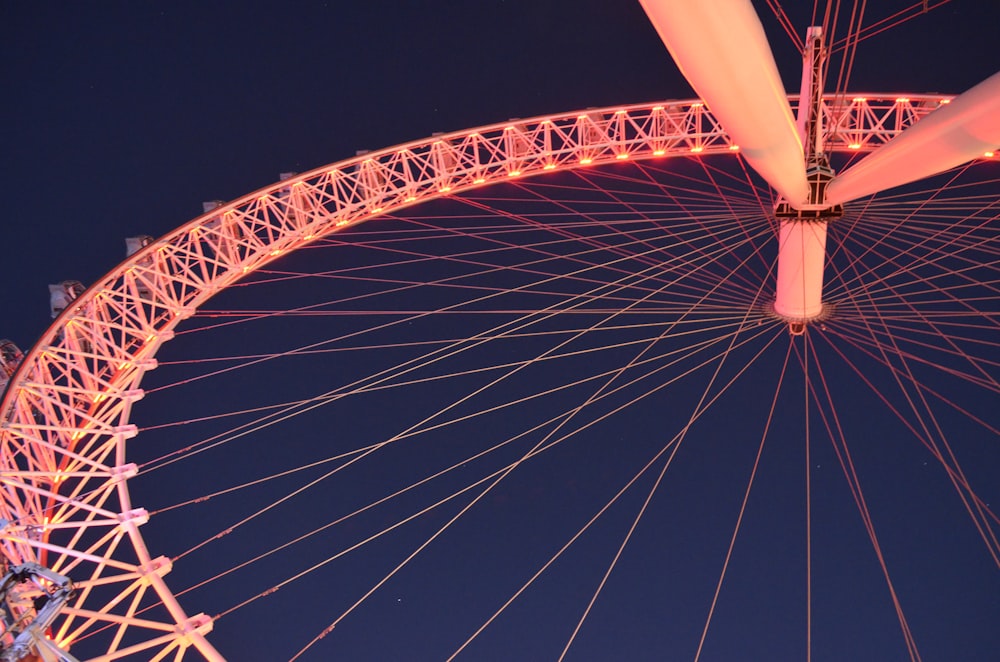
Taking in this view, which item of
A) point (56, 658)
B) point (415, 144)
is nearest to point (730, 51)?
point (56, 658)

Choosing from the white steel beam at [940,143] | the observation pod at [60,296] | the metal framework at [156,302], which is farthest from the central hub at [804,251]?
the observation pod at [60,296]

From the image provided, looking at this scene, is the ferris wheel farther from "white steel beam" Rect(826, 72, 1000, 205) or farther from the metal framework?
"white steel beam" Rect(826, 72, 1000, 205)

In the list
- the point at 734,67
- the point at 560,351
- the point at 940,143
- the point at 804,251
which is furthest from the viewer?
the point at 560,351

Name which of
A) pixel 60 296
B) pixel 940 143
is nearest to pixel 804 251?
pixel 940 143

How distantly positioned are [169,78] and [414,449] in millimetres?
10933

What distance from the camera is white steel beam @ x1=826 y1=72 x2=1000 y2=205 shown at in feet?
36.6

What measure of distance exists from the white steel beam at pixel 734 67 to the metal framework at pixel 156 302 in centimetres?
407

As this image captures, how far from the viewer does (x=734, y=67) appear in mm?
10039

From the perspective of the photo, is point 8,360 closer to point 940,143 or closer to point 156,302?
point 156,302

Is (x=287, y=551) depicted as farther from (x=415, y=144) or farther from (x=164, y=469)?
(x=415, y=144)

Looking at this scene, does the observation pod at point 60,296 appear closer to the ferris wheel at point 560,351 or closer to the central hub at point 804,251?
the ferris wheel at point 560,351

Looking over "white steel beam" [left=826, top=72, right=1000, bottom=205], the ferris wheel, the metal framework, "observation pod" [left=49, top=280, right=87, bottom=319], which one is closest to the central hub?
"white steel beam" [left=826, top=72, right=1000, bottom=205]

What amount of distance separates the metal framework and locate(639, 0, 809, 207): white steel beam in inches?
160

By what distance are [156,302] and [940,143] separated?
43.1ft
